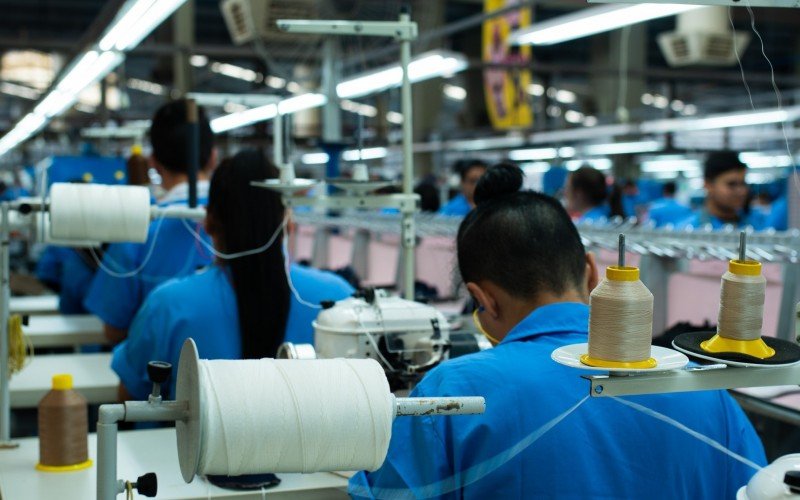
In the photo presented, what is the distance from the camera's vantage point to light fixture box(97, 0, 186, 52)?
3068 millimetres

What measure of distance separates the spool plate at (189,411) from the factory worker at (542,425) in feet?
1.32

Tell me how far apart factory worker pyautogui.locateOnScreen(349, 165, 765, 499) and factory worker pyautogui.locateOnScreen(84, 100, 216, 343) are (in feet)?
5.70

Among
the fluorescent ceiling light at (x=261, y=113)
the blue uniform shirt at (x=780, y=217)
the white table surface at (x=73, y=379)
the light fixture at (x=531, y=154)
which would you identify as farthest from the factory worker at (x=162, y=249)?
the light fixture at (x=531, y=154)

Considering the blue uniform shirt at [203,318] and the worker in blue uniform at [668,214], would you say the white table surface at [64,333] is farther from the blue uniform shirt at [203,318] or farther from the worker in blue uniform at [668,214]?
the worker in blue uniform at [668,214]

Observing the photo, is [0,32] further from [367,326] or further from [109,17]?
[367,326]

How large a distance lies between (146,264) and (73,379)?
0.46 meters

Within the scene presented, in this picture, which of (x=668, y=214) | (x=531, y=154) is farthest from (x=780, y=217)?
(x=531, y=154)

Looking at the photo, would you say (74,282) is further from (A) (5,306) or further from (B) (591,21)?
(B) (591,21)

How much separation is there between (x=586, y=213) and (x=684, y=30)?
423cm

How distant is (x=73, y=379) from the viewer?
9.86 feet

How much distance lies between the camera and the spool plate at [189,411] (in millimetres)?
974

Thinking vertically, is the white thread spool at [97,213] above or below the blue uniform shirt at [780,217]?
above

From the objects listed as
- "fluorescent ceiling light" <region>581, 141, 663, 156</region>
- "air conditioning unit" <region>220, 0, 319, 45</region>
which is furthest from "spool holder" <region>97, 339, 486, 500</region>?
"fluorescent ceiling light" <region>581, 141, 663, 156</region>

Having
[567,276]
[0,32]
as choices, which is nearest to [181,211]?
[567,276]
